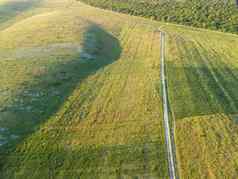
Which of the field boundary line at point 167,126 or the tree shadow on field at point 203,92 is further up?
the tree shadow on field at point 203,92

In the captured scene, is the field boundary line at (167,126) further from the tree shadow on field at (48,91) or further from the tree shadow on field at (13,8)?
the tree shadow on field at (13,8)

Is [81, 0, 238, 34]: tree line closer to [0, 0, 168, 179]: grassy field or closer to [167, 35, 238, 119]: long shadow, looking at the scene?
[0, 0, 168, 179]: grassy field

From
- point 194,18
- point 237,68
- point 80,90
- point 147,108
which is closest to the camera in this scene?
point 147,108

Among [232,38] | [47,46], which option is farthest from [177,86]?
[232,38]

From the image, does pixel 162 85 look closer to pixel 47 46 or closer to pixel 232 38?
pixel 47 46

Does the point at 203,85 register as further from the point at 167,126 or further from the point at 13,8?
the point at 13,8

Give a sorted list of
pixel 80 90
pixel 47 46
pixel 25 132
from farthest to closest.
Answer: pixel 47 46 → pixel 80 90 → pixel 25 132

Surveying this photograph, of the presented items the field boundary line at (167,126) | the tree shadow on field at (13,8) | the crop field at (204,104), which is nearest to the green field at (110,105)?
the crop field at (204,104)
